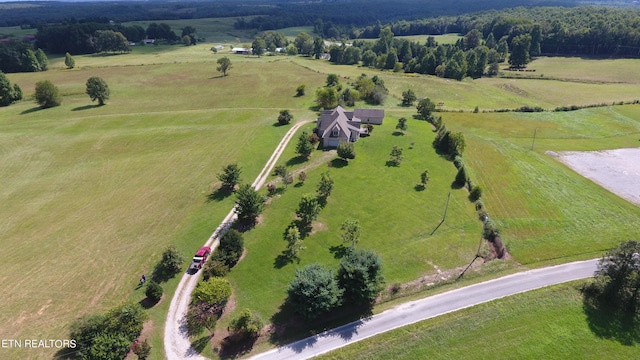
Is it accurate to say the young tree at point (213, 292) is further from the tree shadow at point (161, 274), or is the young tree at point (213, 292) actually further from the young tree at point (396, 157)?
the young tree at point (396, 157)

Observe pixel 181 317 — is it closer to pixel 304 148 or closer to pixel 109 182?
pixel 109 182

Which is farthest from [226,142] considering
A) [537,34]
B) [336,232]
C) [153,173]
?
[537,34]

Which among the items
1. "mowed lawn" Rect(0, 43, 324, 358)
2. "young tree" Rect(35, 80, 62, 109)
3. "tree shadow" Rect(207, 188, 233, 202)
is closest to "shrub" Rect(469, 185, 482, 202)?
"mowed lawn" Rect(0, 43, 324, 358)

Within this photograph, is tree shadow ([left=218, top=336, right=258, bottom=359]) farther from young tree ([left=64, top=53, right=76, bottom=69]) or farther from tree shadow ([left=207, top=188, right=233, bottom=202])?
young tree ([left=64, top=53, right=76, bottom=69])

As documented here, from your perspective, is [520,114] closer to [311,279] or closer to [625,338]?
[625,338]

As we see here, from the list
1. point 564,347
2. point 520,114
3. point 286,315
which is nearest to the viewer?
point 564,347

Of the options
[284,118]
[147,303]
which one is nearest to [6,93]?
[284,118]
